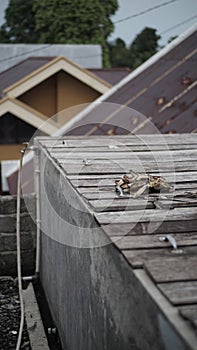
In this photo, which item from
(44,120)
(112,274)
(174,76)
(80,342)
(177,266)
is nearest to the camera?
(177,266)

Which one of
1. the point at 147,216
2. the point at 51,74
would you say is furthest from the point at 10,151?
the point at 147,216

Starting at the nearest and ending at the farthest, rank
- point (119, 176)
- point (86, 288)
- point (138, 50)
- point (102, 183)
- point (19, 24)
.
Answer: point (86, 288) → point (102, 183) → point (119, 176) → point (138, 50) → point (19, 24)

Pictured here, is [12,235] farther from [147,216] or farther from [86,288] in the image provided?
[147,216]

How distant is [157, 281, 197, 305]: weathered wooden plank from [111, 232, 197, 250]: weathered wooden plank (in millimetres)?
354

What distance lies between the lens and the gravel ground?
4.35 metres

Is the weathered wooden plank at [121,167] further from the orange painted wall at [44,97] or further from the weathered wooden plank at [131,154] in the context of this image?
the orange painted wall at [44,97]

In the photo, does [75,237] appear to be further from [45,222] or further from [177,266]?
[45,222]

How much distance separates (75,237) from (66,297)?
2.21ft

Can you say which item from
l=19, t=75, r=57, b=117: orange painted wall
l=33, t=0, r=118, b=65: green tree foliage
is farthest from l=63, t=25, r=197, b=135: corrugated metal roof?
l=33, t=0, r=118, b=65: green tree foliage

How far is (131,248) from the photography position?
7.19 feet

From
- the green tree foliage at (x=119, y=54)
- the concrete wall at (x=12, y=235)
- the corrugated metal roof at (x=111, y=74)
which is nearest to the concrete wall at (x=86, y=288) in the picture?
the concrete wall at (x=12, y=235)

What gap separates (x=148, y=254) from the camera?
83.8 inches

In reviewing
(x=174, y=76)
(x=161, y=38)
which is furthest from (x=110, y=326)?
(x=161, y=38)

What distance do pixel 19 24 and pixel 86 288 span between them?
35991 mm
